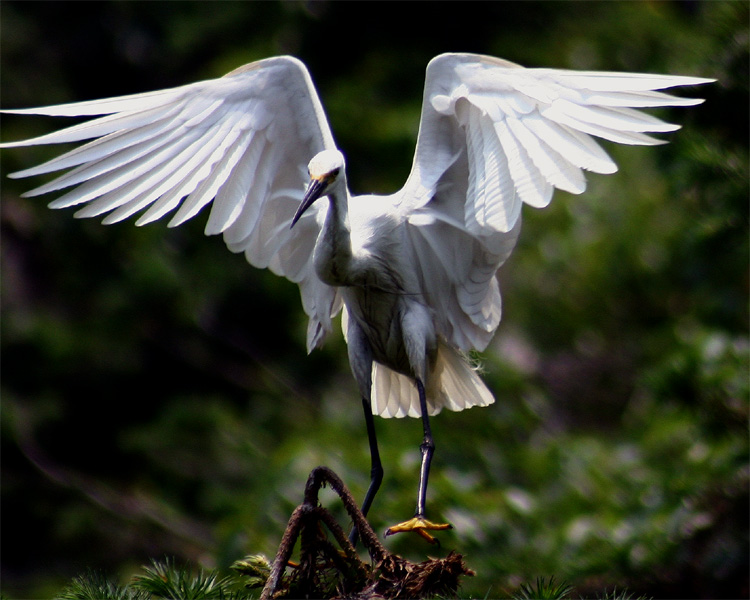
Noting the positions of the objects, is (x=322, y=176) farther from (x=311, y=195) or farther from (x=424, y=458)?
(x=424, y=458)

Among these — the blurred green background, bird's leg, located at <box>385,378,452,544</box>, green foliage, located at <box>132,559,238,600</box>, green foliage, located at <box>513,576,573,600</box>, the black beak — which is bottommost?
green foliage, located at <box>132,559,238,600</box>

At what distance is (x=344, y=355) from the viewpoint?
7453mm

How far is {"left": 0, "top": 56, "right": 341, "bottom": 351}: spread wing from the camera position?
262 centimetres

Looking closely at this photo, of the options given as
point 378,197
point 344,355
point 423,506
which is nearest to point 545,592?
point 423,506

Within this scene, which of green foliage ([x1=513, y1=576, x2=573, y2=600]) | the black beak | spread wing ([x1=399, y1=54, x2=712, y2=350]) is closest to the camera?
green foliage ([x1=513, y1=576, x2=573, y2=600])

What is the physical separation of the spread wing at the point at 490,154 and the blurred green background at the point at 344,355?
1.74 metres

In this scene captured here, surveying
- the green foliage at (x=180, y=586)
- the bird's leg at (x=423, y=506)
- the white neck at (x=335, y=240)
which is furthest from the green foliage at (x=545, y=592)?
the white neck at (x=335, y=240)

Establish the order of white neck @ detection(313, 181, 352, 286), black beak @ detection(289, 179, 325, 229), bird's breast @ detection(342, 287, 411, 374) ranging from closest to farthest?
black beak @ detection(289, 179, 325, 229), white neck @ detection(313, 181, 352, 286), bird's breast @ detection(342, 287, 411, 374)

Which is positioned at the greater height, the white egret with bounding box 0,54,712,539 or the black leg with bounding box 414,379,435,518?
the white egret with bounding box 0,54,712,539

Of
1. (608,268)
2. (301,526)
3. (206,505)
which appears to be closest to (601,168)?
(301,526)

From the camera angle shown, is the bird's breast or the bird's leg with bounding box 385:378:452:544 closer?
the bird's leg with bounding box 385:378:452:544

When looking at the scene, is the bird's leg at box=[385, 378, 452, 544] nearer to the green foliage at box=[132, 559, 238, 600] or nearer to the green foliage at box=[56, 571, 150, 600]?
the green foliage at box=[132, 559, 238, 600]

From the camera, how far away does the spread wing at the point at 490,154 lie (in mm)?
2418

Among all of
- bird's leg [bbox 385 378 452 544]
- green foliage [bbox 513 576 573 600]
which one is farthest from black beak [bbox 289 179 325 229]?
green foliage [bbox 513 576 573 600]
